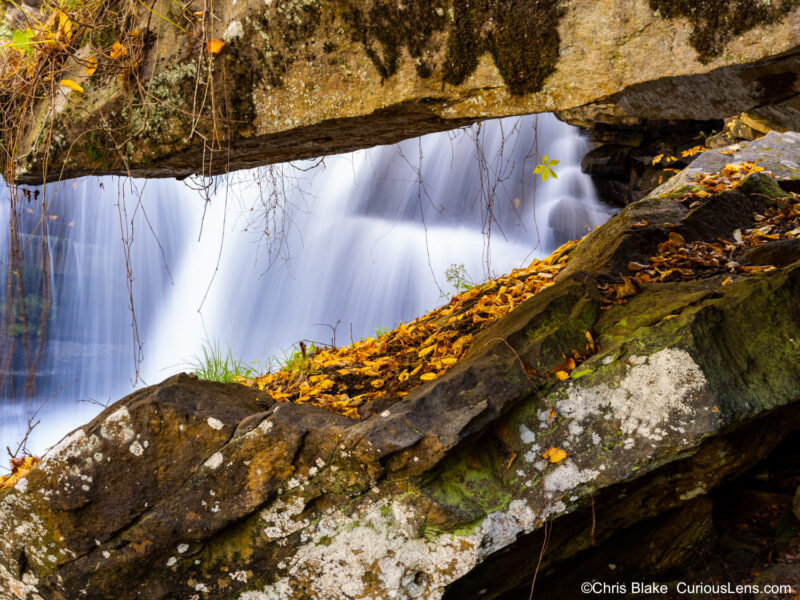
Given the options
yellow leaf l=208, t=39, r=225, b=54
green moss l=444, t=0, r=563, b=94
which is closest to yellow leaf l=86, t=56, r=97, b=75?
yellow leaf l=208, t=39, r=225, b=54

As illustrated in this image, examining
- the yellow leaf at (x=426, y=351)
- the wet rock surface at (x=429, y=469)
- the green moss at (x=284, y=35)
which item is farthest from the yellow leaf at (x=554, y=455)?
the green moss at (x=284, y=35)

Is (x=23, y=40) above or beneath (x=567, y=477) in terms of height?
above

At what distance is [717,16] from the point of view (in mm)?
1729

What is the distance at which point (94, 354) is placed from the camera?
866 cm

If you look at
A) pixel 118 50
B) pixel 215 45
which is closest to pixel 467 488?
pixel 215 45

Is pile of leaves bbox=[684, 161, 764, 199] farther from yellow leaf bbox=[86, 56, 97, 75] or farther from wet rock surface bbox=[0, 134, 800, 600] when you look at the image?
yellow leaf bbox=[86, 56, 97, 75]

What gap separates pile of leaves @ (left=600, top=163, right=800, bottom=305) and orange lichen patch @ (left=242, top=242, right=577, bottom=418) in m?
0.60

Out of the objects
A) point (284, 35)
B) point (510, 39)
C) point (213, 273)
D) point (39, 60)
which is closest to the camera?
point (510, 39)

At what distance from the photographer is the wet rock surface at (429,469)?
2.29 metres

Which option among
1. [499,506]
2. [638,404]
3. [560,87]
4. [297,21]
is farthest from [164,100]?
[638,404]

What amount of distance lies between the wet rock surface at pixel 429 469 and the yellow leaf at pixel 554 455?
3cm

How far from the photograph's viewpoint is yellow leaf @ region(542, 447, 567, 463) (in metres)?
2.32

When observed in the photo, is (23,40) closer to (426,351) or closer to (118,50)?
(118,50)

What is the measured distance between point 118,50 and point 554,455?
2.45m
